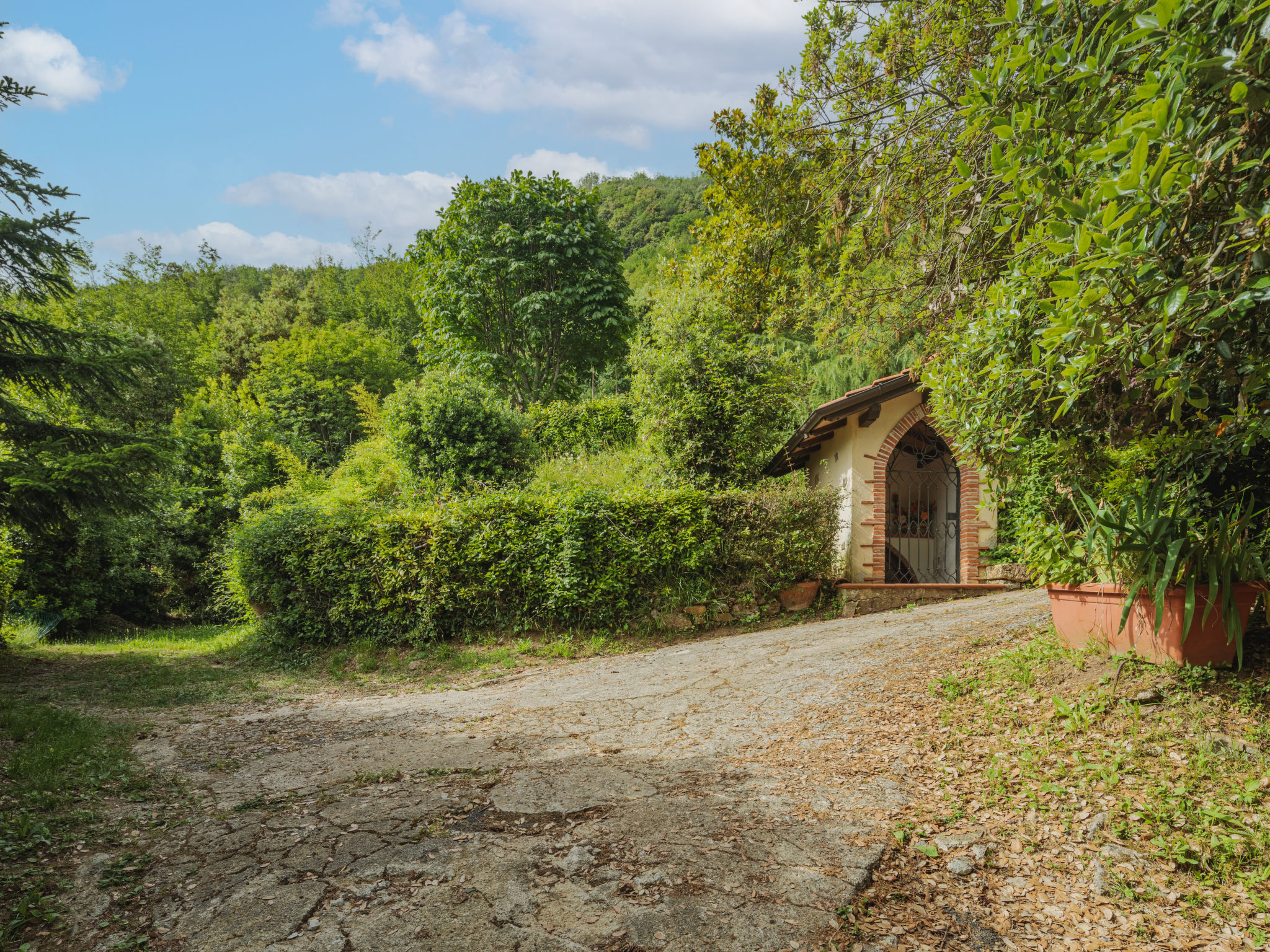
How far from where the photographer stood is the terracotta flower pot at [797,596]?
9.53 metres

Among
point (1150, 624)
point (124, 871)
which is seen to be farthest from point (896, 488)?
point (124, 871)

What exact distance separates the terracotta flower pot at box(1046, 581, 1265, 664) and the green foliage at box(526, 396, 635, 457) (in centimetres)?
1299

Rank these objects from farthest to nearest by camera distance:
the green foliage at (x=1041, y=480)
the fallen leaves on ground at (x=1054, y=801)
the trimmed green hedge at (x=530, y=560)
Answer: the trimmed green hedge at (x=530, y=560) → the green foliage at (x=1041, y=480) → the fallen leaves on ground at (x=1054, y=801)

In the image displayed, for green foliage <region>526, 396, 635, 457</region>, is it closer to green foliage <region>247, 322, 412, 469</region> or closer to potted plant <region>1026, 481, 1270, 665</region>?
green foliage <region>247, 322, 412, 469</region>

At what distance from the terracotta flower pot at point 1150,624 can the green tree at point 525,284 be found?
52.2 feet

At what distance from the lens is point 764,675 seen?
6.28 meters

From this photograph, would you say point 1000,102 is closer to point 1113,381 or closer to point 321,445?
point 1113,381

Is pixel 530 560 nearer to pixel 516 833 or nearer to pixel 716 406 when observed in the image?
pixel 716 406

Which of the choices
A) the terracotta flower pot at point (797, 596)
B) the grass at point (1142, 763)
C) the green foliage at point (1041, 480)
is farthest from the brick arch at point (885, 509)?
the grass at point (1142, 763)

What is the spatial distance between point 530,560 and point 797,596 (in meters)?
3.93

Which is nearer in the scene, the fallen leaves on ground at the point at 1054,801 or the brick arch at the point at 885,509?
the fallen leaves on ground at the point at 1054,801

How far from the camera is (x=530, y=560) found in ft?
28.7

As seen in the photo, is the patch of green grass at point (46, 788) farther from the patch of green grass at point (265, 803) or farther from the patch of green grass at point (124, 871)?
the patch of green grass at point (265, 803)

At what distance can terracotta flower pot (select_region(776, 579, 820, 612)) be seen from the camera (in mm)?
9531
